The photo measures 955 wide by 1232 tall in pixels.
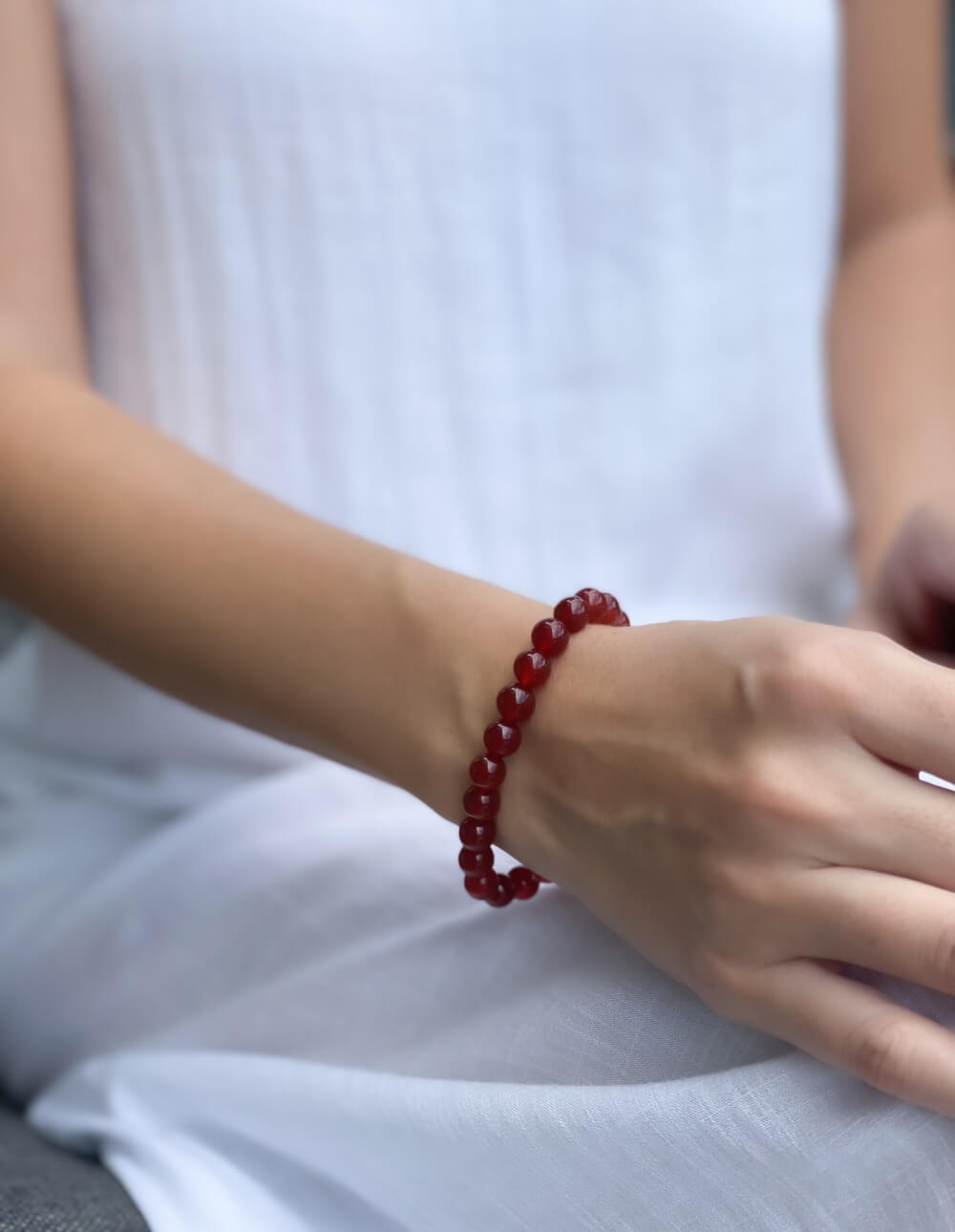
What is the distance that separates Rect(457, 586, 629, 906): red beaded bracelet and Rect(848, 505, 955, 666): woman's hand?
0.23 m

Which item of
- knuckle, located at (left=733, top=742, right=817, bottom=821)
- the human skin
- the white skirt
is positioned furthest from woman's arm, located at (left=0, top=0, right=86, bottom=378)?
knuckle, located at (left=733, top=742, right=817, bottom=821)

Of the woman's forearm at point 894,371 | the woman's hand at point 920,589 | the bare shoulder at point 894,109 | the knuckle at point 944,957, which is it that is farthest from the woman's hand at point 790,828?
the bare shoulder at point 894,109

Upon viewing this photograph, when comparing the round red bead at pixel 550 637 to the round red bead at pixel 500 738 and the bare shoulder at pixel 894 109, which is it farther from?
the bare shoulder at pixel 894 109

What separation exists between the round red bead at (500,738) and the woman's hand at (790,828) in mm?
39

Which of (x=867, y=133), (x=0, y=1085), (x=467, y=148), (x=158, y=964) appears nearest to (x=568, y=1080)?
(x=158, y=964)

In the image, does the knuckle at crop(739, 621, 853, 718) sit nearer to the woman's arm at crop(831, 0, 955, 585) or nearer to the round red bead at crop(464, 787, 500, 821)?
the round red bead at crop(464, 787, 500, 821)

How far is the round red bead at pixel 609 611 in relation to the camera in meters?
0.58

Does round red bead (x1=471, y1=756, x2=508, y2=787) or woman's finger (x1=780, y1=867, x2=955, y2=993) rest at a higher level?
round red bead (x1=471, y1=756, x2=508, y2=787)

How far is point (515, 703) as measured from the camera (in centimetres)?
54

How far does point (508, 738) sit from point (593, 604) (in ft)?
0.27

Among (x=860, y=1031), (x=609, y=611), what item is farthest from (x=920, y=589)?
(x=860, y=1031)

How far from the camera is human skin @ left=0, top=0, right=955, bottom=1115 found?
18.0 inches

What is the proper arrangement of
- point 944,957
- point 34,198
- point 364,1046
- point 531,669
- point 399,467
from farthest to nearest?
point 399,467 → point 34,198 → point 364,1046 → point 531,669 → point 944,957

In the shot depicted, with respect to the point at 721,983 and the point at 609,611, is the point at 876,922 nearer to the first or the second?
the point at 721,983
